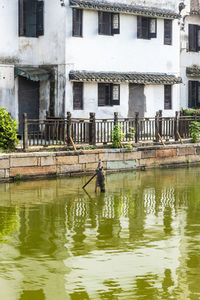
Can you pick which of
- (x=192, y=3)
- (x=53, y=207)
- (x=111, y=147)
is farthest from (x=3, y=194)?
(x=192, y=3)

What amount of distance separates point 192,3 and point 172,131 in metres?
9.99

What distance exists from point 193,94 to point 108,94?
24.9 ft

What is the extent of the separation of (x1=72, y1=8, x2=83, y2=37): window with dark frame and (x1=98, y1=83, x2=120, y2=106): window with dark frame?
7.17ft

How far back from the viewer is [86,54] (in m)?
25.1

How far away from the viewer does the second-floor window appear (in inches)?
986

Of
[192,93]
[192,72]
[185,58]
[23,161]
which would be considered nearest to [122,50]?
[192,72]

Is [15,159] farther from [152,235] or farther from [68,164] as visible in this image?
[152,235]

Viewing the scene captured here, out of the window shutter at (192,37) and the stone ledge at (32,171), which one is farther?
the window shutter at (192,37)

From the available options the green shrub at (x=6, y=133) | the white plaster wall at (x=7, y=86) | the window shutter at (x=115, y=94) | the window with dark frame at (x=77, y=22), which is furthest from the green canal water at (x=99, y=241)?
the window with dark frame at (x=77, y=22)

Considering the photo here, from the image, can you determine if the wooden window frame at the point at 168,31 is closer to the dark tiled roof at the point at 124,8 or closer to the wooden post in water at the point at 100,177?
the dark tiled roof at the point at 124,8

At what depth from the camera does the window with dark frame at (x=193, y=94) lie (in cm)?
3177

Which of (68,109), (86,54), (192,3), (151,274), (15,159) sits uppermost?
(192,3)

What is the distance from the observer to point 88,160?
835 inches

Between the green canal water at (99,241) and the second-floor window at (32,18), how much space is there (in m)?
8.11
